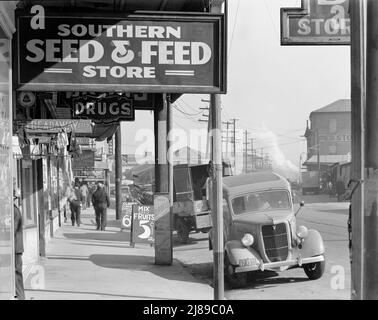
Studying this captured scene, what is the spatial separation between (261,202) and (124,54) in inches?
290

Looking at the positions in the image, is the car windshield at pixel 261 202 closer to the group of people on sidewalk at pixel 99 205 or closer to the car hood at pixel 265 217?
the car hood at pixel 265 217

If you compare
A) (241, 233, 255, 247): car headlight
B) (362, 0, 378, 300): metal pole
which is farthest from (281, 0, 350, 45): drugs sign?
Result: (241, 233, 255, 247): car headlight

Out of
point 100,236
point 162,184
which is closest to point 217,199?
point 162,184

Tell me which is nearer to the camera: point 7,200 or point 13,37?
point 13,37

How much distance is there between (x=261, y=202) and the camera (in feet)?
40.6

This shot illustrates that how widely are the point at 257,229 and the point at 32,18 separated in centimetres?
703

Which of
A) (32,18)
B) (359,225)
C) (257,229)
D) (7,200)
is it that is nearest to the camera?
(359,225)

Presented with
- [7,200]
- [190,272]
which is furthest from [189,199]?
[7,200]

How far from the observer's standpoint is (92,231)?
72.1ft

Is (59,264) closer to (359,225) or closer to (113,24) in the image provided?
(113,24)

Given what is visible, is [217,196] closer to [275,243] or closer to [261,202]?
[275,243]

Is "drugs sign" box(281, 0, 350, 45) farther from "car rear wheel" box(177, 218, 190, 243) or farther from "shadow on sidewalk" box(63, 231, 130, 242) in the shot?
"car rear wheel" box(177, 218, 190, 243)

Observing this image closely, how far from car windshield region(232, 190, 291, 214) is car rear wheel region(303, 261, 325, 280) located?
140cm

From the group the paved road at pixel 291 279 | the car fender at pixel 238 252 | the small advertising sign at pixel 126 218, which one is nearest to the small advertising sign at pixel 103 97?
the car fender at pixel 238 252
